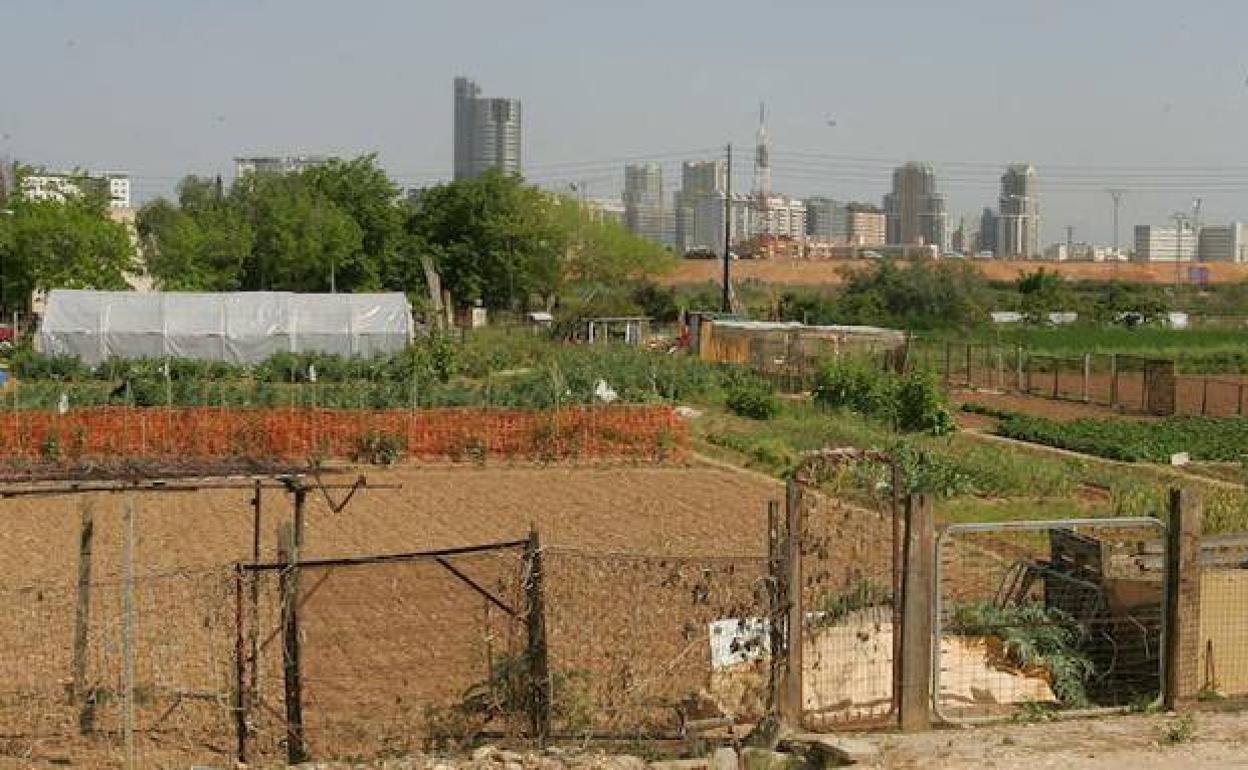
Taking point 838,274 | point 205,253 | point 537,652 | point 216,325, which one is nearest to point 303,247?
point 205,253

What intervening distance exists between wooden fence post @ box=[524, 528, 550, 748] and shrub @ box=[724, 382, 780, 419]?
27.0m

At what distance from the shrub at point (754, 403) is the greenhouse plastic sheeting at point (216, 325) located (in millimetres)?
15911

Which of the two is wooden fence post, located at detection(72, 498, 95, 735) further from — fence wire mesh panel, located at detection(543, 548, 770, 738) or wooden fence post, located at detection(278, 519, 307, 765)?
fence wire mesh panel, located at detection(543, 548, 770, 738)

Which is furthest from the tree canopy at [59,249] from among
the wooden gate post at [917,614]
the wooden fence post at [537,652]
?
the wooden gate post at [917,614]

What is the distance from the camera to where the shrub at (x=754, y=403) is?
123ft

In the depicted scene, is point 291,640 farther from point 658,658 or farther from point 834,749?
point 834,749

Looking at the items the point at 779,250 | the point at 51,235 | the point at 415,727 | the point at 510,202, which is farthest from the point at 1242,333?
the point at 779,250

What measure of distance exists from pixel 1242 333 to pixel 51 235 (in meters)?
52.7

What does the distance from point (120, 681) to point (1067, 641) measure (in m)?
7.06

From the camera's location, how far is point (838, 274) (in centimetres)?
11156

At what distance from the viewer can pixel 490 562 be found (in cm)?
1661

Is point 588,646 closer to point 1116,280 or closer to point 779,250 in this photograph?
point 1116,280

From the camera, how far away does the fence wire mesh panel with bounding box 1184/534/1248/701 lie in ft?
38.2

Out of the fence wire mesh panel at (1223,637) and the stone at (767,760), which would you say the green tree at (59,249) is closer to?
the fence wire mesh panel at (1223,637)
